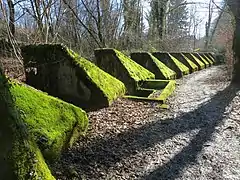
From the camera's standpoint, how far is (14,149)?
7.18 ft

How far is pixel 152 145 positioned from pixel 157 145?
7 centimetres

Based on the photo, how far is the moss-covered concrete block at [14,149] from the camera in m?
2.14

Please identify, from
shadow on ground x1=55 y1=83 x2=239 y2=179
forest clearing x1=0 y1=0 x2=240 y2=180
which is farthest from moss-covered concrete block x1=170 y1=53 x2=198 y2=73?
shadow on ground x1=55 y1=83 x2=239 y2=179

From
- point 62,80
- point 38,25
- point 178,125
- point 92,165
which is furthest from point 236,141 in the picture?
point 38,25

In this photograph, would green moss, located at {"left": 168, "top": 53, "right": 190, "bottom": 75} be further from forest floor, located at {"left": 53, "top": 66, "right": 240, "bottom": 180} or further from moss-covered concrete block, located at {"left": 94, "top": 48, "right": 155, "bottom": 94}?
forest floor, located at {"left": 53, "top": 66, "right": 240, "bottom": 180}

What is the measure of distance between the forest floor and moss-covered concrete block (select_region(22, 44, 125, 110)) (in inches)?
16.7

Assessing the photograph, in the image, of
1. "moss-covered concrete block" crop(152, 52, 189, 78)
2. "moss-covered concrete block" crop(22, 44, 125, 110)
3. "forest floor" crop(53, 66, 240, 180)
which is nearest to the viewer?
"forest floor" crop(53, 66, 240, 180)

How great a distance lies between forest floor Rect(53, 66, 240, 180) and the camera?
10.6 ft

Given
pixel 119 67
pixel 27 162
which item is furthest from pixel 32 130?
pixel 119 67

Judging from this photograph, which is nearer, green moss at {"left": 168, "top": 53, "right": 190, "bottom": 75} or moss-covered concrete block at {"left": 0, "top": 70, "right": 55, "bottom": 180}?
moss-covered concrete block at {"left": 0, "top": 70, "right": 55, "bottom": 180}

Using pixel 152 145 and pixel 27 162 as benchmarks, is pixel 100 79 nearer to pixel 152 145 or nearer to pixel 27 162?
pixel 152 145

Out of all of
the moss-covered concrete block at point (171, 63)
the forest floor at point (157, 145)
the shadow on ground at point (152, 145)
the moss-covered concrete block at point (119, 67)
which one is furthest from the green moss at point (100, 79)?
the moss-covered concrete block at point (171, 63)

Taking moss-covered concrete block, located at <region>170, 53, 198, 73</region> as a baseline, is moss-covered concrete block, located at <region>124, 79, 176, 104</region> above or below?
below

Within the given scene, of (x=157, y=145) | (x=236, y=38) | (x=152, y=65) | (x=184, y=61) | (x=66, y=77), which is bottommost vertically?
(x=157, y=145)
